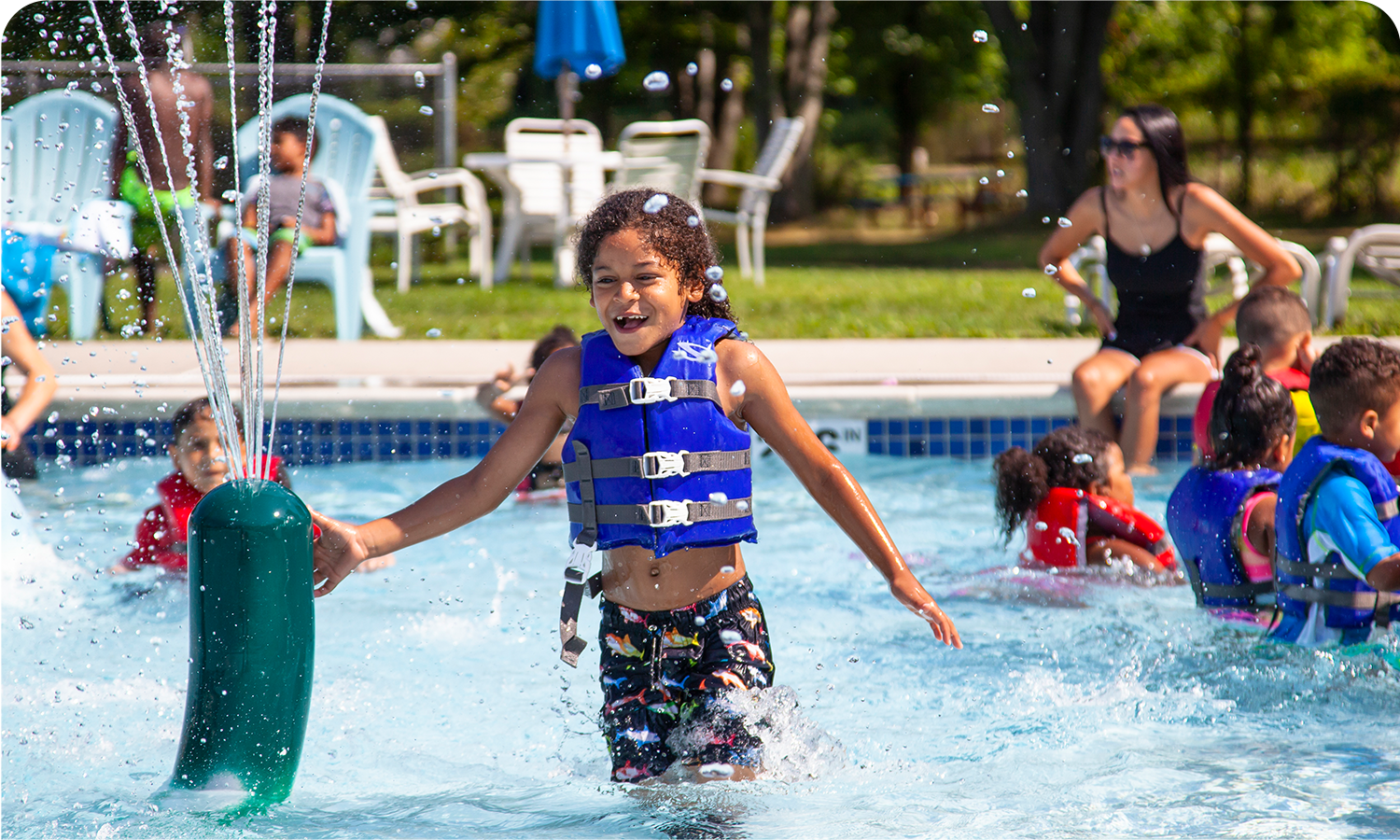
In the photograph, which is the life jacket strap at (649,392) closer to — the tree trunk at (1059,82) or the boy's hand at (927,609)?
the boy's hand at (927,609)

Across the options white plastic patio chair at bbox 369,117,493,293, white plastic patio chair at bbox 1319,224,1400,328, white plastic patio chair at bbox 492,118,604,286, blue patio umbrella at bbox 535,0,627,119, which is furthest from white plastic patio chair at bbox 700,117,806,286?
white plastic patio chair at bbox 1319,224,1400,328

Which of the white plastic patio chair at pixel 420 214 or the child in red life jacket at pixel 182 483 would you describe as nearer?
the child in red life jacket at pixel 182 483

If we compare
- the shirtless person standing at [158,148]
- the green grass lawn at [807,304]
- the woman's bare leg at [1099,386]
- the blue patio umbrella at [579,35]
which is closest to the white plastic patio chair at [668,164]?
the blue patio umbrella at [579,35]

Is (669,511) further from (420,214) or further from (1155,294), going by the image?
(420,214)

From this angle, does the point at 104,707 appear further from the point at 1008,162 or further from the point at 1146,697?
the point at 1008,162

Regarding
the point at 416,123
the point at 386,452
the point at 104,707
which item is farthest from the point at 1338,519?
the point at 416,123

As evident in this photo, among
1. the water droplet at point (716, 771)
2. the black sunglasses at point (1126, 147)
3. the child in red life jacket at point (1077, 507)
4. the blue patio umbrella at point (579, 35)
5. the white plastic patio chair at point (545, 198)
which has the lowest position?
the water droplet at point (716, 771)

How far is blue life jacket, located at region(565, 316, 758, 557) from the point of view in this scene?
8.41ft

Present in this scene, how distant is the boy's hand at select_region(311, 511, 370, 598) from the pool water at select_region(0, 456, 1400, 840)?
46 cm

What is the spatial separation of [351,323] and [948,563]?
448 centimetres

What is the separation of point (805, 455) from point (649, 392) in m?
0.32

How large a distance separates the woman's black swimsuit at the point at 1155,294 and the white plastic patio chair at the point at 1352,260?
8.87 ft

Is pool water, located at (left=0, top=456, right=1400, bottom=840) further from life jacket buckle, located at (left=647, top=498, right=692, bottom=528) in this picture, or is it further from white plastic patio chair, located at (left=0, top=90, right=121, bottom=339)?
white plastic patio chair, located at (left=0, top=90, right=121, bottom=339)

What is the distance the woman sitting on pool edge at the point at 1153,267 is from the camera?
5672 millimetres
